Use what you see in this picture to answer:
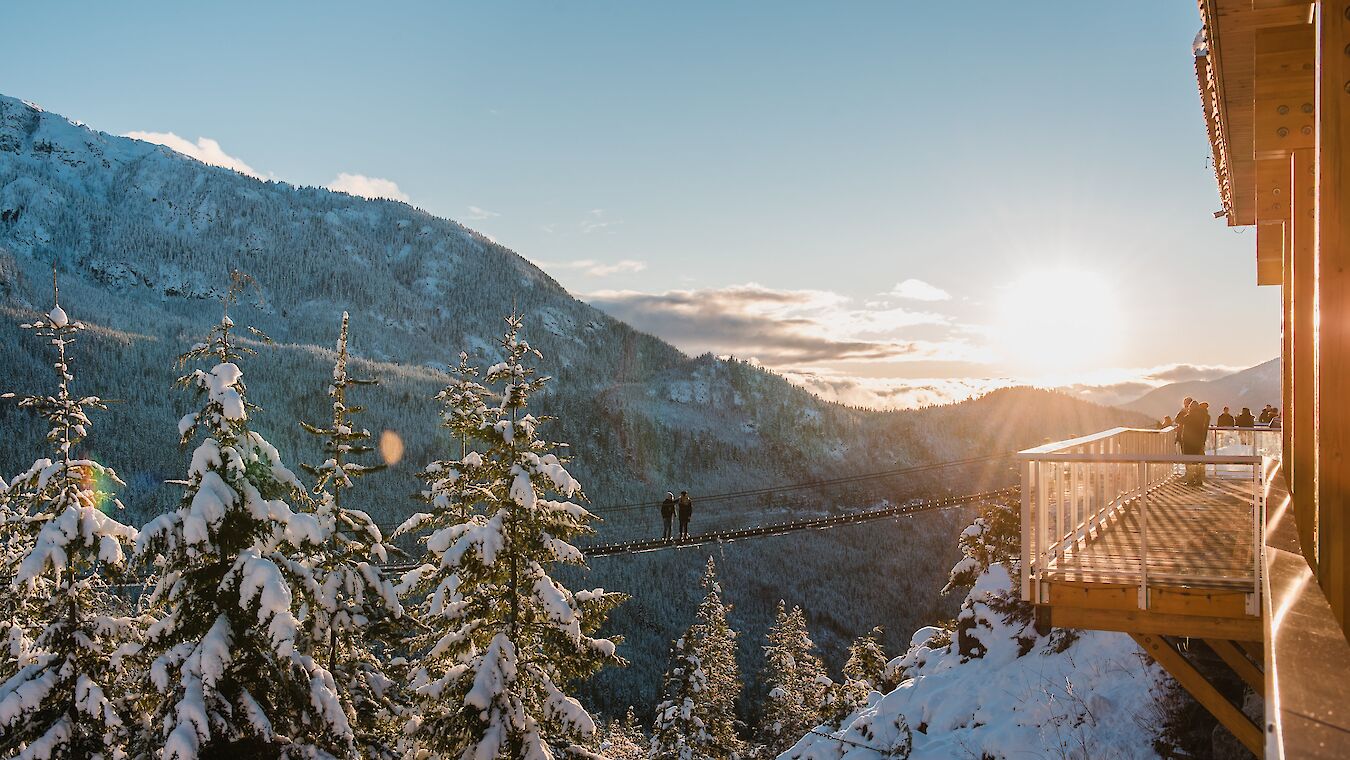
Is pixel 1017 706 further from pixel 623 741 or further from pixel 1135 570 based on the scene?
pixel 623 741

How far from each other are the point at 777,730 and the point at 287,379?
123 metres

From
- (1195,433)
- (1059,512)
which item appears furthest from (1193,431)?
(1059,512)

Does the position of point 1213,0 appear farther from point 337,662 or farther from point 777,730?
point 777,730

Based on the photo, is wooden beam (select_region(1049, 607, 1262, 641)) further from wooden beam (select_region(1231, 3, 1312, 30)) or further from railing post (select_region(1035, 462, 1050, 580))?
wooden beam (select_region(1231, 3, 1312, 30))

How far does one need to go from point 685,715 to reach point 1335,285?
94.1 ft

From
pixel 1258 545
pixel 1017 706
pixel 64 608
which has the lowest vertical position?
pixel 1017 706

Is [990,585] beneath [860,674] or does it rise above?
above

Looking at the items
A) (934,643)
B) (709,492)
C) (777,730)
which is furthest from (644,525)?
(934,643)

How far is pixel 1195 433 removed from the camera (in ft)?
44.1

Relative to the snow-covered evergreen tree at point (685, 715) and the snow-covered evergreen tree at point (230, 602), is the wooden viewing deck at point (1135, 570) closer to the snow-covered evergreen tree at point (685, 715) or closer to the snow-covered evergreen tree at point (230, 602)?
the snow-covered evergreen tree at point (230, 602)

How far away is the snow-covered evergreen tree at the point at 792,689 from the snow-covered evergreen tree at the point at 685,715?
20.2 ft

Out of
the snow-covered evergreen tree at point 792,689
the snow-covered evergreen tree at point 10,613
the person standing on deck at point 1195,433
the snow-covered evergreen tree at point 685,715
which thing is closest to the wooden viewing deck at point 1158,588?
the person standing on deck at point 1195,433

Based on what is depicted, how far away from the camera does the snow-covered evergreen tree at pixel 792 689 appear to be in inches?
1405

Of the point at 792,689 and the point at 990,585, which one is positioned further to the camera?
the point at 792,689
